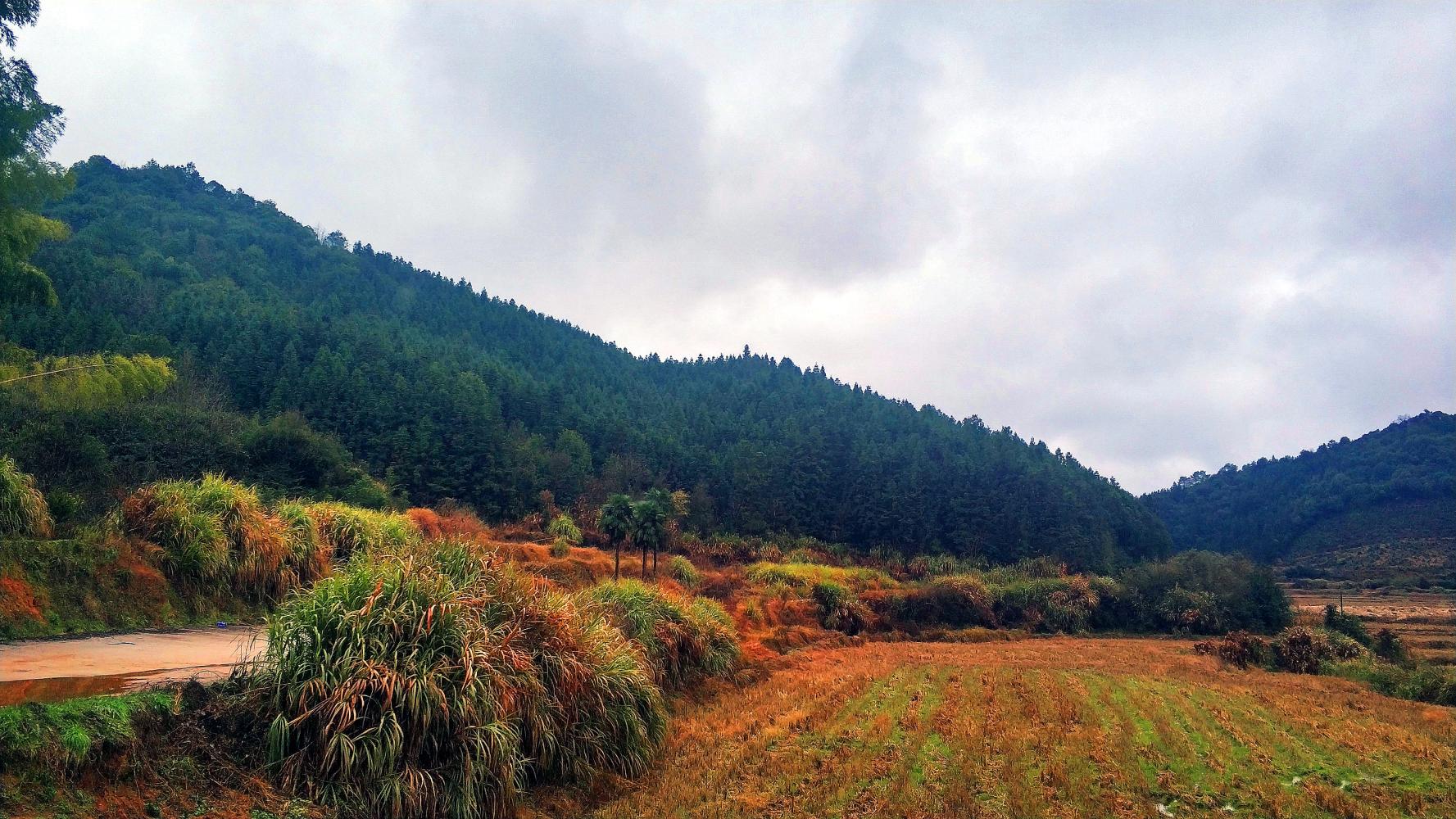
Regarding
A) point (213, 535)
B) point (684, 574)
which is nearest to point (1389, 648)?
point (684, 574)

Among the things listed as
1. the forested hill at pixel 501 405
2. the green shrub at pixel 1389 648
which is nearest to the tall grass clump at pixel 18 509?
the forested hill at pixel 501 405

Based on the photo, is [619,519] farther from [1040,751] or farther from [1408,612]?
[1408,612]

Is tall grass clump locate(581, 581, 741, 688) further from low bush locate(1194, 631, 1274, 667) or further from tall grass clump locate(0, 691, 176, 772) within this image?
low bush locate(1194, 631, 1274, 667)

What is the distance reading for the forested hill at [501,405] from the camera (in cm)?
6081

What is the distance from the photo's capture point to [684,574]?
36281mm

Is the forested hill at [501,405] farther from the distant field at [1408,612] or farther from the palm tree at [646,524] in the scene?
the palm tree at [646,524]

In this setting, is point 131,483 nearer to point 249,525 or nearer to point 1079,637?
point 249,525

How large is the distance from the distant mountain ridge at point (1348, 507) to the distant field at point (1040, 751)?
9018 centimetres

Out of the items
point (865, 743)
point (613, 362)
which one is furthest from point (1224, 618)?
point (613, 362)

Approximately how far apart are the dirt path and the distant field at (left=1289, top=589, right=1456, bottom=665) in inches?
1805

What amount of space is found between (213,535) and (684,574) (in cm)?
2435

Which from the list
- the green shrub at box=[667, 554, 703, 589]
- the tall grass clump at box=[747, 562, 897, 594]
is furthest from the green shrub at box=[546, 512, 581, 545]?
the tall grass clump at box=[747, 562, 897, 594]

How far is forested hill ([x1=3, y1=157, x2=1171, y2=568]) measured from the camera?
60.8 m

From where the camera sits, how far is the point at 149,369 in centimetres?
1570
